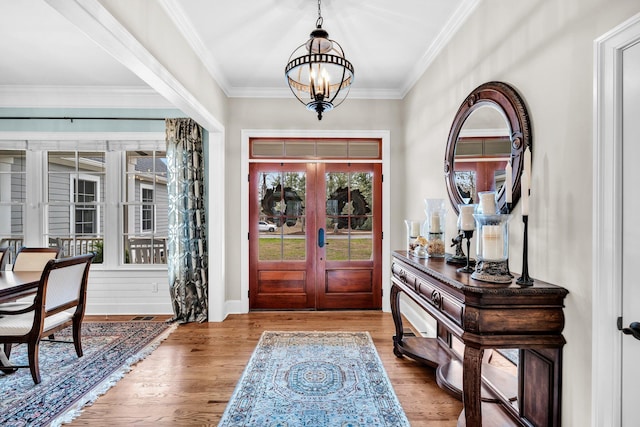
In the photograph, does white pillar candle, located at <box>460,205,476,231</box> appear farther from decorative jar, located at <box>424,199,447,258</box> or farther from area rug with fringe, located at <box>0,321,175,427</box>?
area rug with fringe, located at <box>0,321,175,427</box>

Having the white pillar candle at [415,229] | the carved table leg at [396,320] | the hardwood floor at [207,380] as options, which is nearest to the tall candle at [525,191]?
the white pillar candle at [415,229]

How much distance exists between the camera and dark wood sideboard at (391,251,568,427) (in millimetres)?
1548

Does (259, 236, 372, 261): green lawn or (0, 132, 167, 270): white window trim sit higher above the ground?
(0, 132, 167, 270): white window trim

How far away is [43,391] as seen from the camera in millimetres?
2379

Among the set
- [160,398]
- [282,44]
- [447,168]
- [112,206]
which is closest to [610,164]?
[447,168]

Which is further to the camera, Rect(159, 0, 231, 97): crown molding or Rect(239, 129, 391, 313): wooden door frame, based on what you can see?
Rect(239, 129, 391, 313): wooden door frame

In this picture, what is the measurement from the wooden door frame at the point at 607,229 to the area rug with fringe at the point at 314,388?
111 centimetres

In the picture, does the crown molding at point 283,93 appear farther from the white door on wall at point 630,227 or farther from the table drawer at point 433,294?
the white door on wall at point 630,227

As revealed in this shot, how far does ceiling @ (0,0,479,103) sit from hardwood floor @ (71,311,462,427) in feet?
9.39

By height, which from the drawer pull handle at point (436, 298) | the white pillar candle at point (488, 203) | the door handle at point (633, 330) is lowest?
the drawer pull handle at point (436, 298)

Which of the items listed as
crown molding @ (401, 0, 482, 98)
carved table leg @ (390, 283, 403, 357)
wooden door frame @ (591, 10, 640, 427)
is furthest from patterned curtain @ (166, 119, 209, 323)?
wooden door frame @ (591, 10, 640, 427)

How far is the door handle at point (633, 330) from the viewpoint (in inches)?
49.1

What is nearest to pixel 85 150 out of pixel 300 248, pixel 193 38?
pixel 193 38

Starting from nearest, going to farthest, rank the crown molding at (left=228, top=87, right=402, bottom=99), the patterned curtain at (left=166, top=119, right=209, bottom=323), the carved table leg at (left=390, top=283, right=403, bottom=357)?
1. the carved table leg at (left=390, top=283, right=403, bottom=357)
2. the patterned curtain at (left=166, top=119, right=209, bottom=323)
3. the crown molding at (left=228, top=87, right=402, bottom=99)
